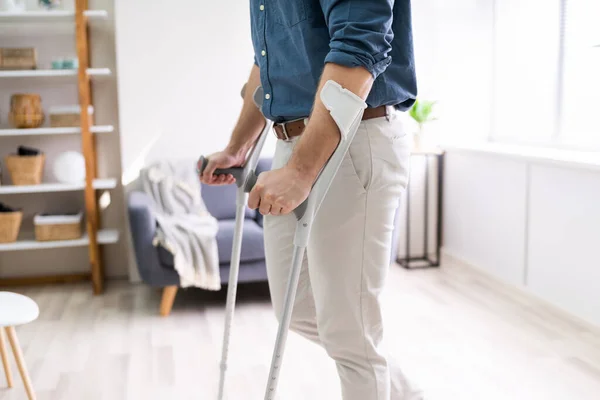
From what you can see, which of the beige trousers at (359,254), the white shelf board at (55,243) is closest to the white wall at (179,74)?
the white shelf board at (55,243)

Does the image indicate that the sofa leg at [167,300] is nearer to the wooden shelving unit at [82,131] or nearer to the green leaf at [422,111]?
the wooden shelving unit at [82,131]

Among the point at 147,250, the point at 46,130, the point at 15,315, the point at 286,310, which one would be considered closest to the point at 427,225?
the point at 147,250

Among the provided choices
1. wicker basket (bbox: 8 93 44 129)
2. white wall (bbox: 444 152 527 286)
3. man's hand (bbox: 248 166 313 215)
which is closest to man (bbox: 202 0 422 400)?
man's hand (bbox: 248 166 313 215)

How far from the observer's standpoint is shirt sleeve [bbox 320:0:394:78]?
1.14 metres

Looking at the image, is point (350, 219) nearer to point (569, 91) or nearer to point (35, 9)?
point (569, 91)

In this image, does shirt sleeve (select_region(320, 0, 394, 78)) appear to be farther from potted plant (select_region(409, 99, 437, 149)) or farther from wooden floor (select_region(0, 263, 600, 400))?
potted plant (select_region(409, 99, 437, 149))

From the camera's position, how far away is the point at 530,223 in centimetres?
342

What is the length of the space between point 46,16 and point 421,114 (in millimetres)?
2251

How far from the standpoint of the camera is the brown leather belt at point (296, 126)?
1336 mm

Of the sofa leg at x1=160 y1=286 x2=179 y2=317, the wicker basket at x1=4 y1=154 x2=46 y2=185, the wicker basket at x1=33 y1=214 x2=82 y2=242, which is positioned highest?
the wicker basket at x1=4 y1=154 x2=46 y2=185

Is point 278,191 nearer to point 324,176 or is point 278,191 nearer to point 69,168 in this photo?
point 324,176

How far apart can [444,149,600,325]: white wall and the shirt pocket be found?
2.07m

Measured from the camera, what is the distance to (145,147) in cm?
395

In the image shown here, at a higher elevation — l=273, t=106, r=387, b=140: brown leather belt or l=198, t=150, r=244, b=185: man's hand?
l=273, t=106, r=387, b=140: brown leather belt
